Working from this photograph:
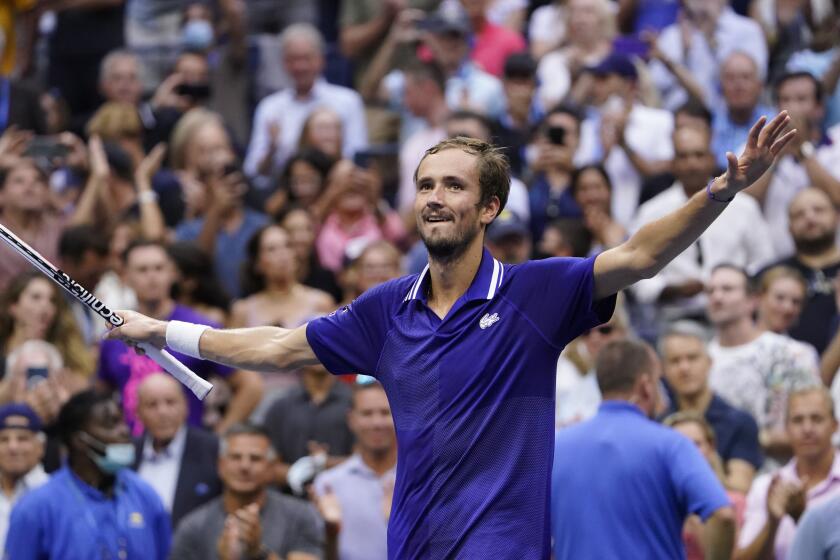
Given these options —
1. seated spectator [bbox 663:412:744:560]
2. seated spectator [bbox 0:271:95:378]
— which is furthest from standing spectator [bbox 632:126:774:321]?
seated spectator [bbox 0:271:95:378]

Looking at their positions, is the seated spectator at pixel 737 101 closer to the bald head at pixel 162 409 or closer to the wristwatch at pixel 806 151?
the wristwatch at pixel 806 151

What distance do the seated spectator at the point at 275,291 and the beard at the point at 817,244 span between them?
124 inches

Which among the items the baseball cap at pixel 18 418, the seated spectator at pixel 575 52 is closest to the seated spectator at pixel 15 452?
the baseball cap at pixel 18 418

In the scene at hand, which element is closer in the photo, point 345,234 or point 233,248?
point 233,248

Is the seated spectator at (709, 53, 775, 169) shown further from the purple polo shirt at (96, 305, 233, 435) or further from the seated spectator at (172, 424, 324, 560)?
the seated spectator at (172, 424, 324, 560)

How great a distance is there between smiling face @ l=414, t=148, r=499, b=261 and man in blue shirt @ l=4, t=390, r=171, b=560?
145 inches

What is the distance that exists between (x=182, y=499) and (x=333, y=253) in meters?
3.45

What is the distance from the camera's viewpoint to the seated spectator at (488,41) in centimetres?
1570

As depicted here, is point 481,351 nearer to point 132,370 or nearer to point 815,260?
point 132,370

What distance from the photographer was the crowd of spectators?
30.4ft

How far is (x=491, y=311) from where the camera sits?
20.1ft

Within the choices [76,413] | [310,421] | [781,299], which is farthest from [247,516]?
[781,299]

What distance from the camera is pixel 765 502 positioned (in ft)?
30.7

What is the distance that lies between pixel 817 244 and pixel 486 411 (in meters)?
6.35
